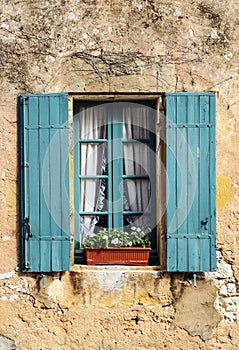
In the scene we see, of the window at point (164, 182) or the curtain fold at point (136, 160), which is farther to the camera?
the curtain fold at point (136, 160)

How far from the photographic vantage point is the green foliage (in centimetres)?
679

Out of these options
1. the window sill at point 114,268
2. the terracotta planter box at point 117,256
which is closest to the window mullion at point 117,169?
the terracotta planter box at point 117,256

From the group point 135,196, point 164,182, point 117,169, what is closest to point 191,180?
point 164,182

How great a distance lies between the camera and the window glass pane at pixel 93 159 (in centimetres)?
701

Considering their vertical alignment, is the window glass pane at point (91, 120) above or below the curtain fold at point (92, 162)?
above

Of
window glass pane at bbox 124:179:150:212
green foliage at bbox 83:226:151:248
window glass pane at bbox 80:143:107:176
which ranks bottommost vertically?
green foliage at bbox 83:226:151:248

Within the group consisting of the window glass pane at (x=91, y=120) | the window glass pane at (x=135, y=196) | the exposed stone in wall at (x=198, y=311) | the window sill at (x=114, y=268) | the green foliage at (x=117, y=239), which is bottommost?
the exposed stone in wall at (x=198, y=311)

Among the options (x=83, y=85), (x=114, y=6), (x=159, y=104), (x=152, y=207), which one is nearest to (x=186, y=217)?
(x=152, y=207)

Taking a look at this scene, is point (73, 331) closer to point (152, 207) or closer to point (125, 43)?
point (152, 207)

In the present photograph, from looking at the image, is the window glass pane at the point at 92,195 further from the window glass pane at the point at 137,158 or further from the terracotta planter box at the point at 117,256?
the terracotta planter box at the point at 117,256

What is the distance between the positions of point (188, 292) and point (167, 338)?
1.47 ft

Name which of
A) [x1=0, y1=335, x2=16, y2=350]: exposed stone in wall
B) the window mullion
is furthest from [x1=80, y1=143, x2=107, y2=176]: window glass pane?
[x1=0, y1=335, x2=16, y2=350]: exposed stone in wall

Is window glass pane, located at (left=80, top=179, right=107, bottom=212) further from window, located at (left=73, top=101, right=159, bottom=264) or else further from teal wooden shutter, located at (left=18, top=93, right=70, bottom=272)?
teal wooden shutter, located at (left=18, top=93, right=70, bottom=272)

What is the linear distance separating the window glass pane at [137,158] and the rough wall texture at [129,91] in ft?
1.80
